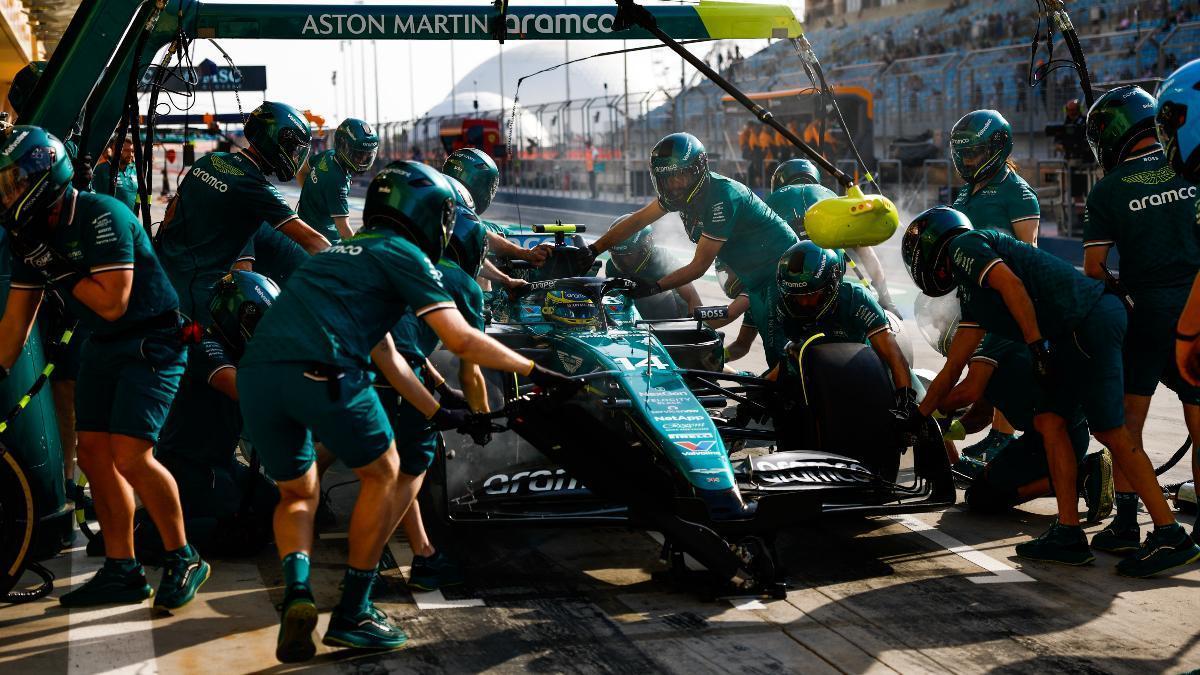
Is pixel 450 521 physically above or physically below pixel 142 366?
below

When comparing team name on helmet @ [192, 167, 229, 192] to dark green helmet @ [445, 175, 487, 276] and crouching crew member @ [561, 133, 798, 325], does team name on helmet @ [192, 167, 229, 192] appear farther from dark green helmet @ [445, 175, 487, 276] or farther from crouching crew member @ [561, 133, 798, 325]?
crouching crew member @ [561, 133, 798, 325]

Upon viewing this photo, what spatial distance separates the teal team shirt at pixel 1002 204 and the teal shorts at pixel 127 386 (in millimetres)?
4674

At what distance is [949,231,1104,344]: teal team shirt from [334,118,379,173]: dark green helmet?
15.0 feet

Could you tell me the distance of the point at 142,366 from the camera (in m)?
5.47

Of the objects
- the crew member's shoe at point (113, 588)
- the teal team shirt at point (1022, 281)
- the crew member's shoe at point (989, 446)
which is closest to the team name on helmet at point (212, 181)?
the crew member's shoe at point (113, 588)

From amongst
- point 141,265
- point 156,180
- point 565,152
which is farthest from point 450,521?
point 156,180

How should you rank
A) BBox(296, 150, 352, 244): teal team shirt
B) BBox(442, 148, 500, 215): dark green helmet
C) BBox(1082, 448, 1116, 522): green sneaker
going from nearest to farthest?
BBox(1082, 448, 1116, 522): green sneaker → BBox(442, 148, 500, 215): dark green helmet → BBox(296, 150, 352, 244): teal team shirt

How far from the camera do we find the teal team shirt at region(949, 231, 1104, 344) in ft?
19.6

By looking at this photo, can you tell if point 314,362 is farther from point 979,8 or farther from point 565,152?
point 979,8

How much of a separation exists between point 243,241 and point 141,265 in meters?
1.74

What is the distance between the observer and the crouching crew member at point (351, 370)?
183 inches

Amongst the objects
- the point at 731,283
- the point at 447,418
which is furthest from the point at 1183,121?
the point at 731,283

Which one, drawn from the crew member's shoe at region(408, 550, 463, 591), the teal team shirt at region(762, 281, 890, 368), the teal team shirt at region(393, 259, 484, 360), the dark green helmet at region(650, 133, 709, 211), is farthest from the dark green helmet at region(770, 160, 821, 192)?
the crew member's shoe at region(408, 550, 463, 591)

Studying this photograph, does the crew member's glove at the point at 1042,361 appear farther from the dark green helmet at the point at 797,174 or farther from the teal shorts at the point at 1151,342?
the dark green helmet at the point at 797,174
